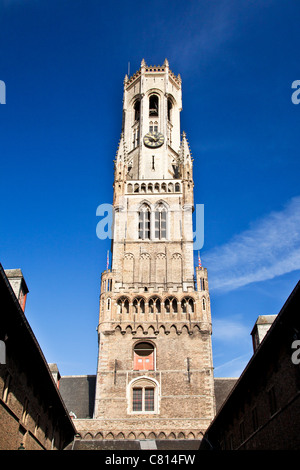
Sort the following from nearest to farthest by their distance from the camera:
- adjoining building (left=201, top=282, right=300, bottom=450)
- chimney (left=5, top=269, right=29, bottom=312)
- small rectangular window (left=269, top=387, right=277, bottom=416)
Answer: adjoining building (left=201, top=282, right=300, bottom=450)
small rectangular window (left=269, top=387, right=277, bottom=416)
chimney (left=5, top=269, right=29, bottom=312)

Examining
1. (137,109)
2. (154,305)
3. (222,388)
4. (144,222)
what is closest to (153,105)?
(137,109)

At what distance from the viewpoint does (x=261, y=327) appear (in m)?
33.5

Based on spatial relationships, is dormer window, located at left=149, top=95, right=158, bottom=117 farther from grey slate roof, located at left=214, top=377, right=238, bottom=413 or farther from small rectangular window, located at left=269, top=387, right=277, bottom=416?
small rectangular window, located at left=269, top=387, right=277, bottom=416

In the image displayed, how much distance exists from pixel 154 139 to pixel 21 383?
41.4 meters

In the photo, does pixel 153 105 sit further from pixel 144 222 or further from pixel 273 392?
pixel 273 392

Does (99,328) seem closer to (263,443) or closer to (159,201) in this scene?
(159,201)

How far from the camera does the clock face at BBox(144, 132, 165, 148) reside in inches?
2216

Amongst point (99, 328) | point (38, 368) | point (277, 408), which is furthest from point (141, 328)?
point (277, 408)

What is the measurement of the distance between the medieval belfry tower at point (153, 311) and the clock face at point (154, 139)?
0.40ft

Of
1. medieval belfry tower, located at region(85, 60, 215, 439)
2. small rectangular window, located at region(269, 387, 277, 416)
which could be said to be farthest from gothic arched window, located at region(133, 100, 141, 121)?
small rectangular window, located at region(269, 387, 277, 416)

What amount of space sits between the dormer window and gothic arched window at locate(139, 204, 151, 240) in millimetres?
16303

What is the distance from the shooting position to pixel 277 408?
18891 millimetres

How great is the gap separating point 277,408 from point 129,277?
90.6 feet

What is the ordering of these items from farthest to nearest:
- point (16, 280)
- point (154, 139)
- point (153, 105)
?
point (153, 105) < point (154, 139) < point (16, 280)
